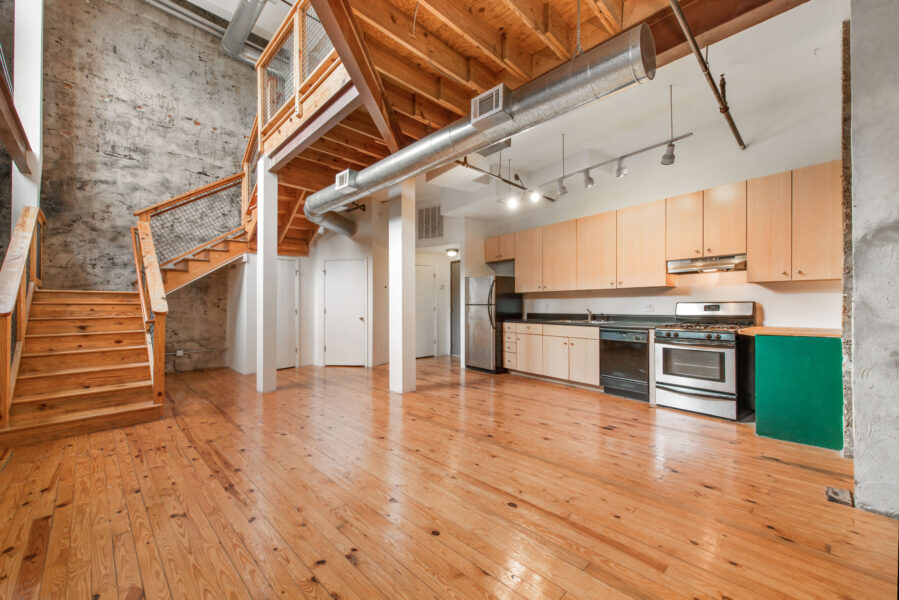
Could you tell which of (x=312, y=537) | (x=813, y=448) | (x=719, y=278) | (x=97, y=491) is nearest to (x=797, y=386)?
(x=813, y=448)

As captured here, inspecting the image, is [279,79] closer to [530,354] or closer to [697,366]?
[530,354]

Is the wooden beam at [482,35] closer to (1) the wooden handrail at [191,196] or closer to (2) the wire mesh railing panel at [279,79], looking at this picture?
(2) the wire mesh railing panel at [279,79]

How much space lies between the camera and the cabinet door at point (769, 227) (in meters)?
3.63

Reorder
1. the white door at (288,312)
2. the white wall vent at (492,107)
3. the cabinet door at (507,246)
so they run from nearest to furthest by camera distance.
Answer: the white wall vent at (492,107), the cabinet door at (507,246), the white door at (288,312)

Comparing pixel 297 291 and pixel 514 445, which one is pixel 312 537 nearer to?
pixel 514 445

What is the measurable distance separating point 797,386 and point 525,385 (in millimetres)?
2980

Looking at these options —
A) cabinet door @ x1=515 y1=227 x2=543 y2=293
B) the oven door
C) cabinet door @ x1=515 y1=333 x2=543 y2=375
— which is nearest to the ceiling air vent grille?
cabinet door @ x1=515 y1=227 x2=543 y2=293

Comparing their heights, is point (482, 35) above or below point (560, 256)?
above

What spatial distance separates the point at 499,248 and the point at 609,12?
4.48m

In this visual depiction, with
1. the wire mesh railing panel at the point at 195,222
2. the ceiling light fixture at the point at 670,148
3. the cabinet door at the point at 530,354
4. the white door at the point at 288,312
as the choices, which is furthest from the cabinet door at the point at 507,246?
the wire mesh railing panel at the point at 195,222

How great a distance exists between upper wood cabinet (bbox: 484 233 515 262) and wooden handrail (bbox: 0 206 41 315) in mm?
5959

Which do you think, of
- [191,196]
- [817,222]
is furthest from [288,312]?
[817,222]

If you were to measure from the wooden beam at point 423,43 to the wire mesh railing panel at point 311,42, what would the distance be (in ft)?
4.46

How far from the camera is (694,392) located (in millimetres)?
3912
